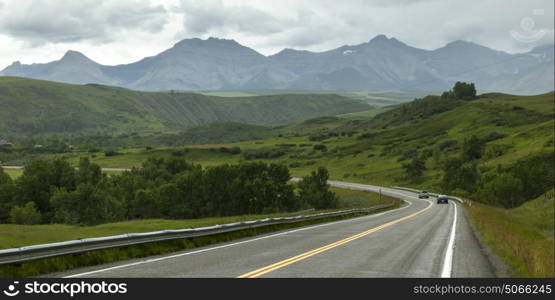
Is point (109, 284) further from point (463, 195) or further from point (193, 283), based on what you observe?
point (463, 195)

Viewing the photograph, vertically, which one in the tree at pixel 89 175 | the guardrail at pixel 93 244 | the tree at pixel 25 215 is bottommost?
the tree at pixel 25 215

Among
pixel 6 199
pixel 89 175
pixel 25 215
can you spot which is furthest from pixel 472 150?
pixel 6 199

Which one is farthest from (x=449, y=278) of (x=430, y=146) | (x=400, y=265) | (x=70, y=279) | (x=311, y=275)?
(x=430, y=146)

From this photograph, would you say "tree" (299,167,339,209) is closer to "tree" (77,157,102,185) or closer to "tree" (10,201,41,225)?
"tree" (77,157,102,185)

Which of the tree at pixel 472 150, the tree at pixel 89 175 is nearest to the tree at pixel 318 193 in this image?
the tree at pixel 89 175

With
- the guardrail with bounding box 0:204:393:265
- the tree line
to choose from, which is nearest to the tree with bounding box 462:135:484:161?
the tree line

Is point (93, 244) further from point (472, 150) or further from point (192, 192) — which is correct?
point (472, 150)

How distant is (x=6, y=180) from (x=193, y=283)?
92.9 meters

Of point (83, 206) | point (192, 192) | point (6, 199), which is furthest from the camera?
point (192, 192)

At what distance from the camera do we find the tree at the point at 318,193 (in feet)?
302

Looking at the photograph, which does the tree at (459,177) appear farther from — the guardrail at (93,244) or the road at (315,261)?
the guardrail at (93,244)

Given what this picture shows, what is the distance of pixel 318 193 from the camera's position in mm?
92875

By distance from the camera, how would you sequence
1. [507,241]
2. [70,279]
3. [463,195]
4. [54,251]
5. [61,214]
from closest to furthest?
[70,279] < [54,251] < [507,241] < [61,214] < [463,195]

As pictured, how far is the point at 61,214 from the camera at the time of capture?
3034 inches
